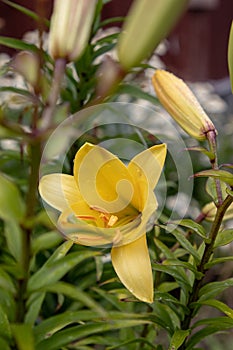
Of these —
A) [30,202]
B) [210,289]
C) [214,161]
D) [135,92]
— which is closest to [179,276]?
[210,289]

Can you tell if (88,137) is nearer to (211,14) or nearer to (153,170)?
(153,170)

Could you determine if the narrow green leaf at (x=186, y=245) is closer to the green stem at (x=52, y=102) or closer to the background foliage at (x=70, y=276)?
the background foliage at (x=70, y=276)

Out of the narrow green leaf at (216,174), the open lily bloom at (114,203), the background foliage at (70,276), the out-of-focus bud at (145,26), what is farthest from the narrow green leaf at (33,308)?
the out-of-focus bud at (145,26)

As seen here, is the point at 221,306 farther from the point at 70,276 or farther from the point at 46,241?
the point at 70,276

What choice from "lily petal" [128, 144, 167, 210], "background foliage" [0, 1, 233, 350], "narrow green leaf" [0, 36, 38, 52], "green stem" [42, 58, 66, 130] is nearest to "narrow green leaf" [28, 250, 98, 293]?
"background foliage" [0, 1, 233, 350]

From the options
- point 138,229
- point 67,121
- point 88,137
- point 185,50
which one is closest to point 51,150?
point 67,121

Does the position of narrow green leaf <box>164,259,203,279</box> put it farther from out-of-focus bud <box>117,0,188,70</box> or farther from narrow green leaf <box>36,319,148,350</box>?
out-of-focus bud <box>117,0,188,70</box>
